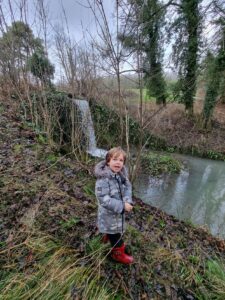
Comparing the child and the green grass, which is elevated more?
the child

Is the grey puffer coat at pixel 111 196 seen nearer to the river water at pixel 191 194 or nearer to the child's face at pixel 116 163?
the child's face at pixel 116 163

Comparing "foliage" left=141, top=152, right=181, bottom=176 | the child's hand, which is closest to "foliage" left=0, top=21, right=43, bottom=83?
→ the child's hand

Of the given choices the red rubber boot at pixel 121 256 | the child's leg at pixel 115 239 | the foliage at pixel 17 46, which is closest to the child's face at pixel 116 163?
the child's leg at pixel 115 239

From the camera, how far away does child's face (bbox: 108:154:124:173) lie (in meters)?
2.30

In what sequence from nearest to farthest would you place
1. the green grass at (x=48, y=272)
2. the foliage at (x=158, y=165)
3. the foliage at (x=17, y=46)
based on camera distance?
the green grass at (x=48, y=272)
the foliage at (x=17, y=46)
the foliage at (x=158, y=165)

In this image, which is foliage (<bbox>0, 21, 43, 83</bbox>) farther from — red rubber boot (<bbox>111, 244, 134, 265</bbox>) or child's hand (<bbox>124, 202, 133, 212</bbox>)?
red rubber boot (<bbox>111, 244, 134, 265</bbox>)

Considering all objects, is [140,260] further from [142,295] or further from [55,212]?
[55,212]

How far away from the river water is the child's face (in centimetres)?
294

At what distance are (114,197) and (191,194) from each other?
5.11 m

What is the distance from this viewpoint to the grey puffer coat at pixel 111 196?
226 cm

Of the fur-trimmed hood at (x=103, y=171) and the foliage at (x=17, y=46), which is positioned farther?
the foliage at (x=17, y=46)

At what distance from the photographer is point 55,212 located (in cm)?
300

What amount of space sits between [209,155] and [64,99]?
25.7 ft

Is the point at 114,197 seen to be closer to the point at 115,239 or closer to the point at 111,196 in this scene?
the point at 111,196
